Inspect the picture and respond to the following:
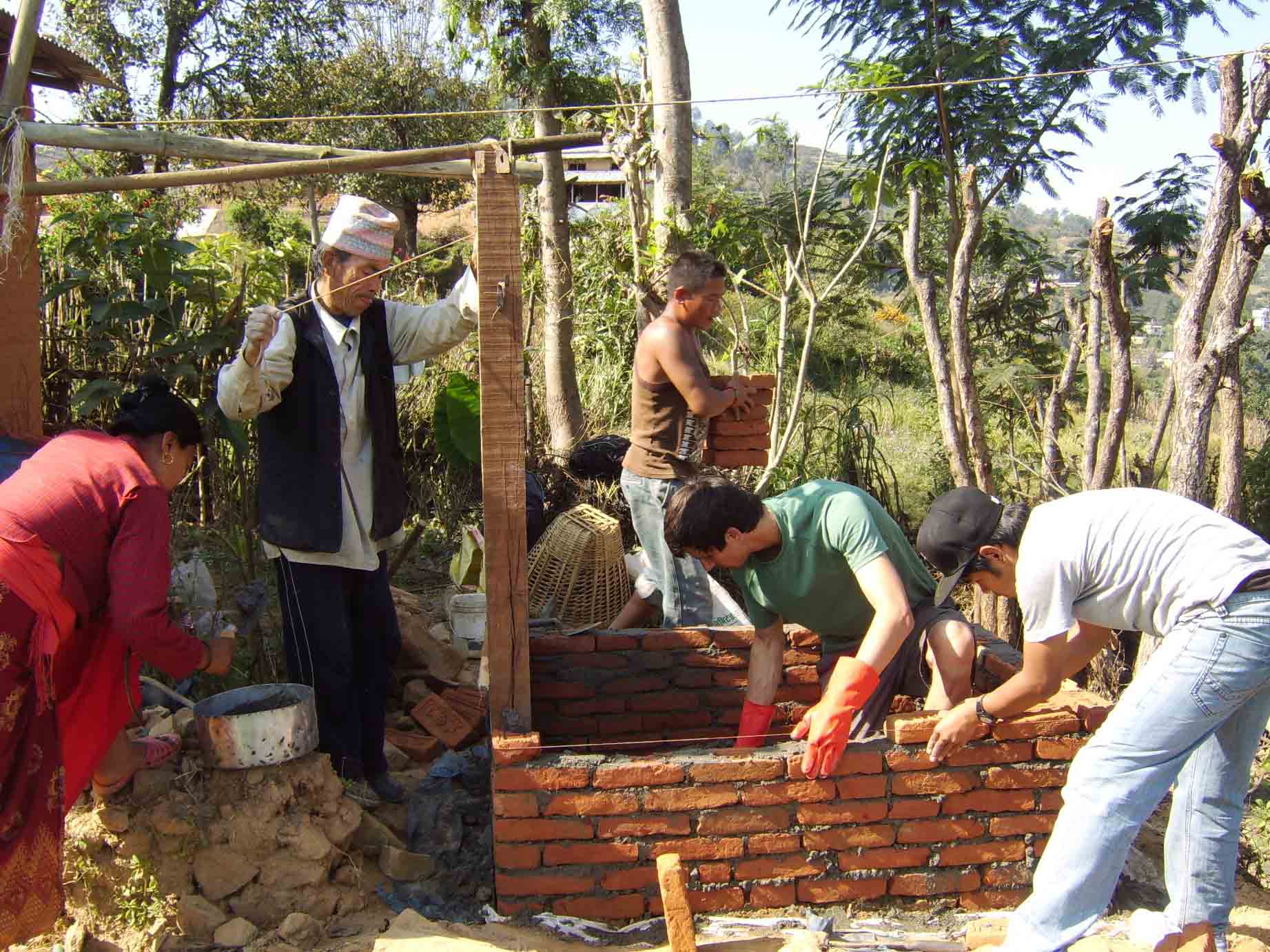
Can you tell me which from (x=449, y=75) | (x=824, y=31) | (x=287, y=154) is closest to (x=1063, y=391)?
(x=824, y=31)

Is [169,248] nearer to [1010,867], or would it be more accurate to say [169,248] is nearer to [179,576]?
[179,576]

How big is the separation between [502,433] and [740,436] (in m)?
1.70

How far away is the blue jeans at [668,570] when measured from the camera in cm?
429

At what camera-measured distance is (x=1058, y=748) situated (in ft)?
10.3

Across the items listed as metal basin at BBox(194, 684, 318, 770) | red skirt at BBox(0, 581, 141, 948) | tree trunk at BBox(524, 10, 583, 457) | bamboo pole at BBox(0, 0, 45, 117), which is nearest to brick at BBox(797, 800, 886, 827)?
metal basin at BBox(194, 684, 318, 770)

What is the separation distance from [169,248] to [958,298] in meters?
3.56

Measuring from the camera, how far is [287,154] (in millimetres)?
3391

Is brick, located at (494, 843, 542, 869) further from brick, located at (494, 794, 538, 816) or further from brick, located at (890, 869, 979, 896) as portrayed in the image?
brick, located at (890, 869, 979, 896)

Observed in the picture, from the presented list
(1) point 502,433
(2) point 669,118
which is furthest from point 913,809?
(2) point 669,118

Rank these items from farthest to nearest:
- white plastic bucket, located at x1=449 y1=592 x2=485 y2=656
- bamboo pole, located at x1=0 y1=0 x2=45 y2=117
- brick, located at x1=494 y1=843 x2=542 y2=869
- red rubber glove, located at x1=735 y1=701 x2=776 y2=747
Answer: white plastic bucket, located at x1=449 y1=592 x2=485 y2=656
bamboo pole, located at x1=0 y1=0 x2=45 y2=117
red rubber glove, located at x1=735 y1=701 x2=776 y2=747
brick, located at x1=494 y1=843 x2=542 y2=869

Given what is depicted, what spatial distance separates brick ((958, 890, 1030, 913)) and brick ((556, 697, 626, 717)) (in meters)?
1.37

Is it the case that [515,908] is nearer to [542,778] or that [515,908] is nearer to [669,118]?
[542,778]

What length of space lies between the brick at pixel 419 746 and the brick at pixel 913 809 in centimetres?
176

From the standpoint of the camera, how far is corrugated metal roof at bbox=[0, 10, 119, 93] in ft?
16.3
